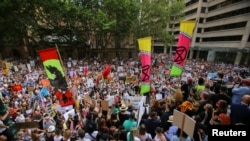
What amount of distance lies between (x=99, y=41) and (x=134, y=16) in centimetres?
873

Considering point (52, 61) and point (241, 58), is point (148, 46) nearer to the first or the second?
point (52, 61)

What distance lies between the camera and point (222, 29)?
38.4 m

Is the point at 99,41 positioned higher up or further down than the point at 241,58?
higher up

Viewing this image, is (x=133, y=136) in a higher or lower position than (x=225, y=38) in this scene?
lower

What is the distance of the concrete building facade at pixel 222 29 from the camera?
31.3 meters

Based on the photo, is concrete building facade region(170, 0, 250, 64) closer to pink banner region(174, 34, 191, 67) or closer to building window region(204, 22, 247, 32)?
building window region(204, 22, 247, 32)

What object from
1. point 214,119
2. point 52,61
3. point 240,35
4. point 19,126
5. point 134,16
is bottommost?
point 19,126

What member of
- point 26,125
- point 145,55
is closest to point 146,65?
point 145,55

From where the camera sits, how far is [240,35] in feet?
106

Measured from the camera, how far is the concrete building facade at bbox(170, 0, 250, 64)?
103 feet

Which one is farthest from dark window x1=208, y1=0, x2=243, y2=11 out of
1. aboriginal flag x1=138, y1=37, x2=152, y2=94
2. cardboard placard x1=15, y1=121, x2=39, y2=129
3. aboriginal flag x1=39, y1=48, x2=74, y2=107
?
cardboard placard x1=15, y1=121, x2=39, y2=129

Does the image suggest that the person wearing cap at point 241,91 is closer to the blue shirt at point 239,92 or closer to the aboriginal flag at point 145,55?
the blue shirt at point 239,92

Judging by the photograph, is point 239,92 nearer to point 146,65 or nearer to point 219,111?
point 219,111

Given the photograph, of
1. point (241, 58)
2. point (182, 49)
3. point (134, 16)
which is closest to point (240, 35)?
point (241, 58)
